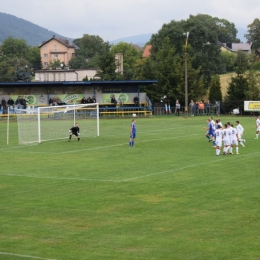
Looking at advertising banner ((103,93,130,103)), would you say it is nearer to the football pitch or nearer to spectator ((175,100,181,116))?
spectator ((175,100,181,116))

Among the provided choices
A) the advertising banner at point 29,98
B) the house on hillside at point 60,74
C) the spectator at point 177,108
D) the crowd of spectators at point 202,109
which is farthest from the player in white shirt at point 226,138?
the house on hillside at point 60,74

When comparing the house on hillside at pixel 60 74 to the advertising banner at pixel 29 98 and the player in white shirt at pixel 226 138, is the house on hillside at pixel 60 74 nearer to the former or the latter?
the advertising banner at pixel 29 98

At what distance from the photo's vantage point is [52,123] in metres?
44.4

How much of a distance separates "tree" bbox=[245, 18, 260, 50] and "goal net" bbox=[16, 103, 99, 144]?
374 feet

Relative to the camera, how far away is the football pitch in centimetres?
1498

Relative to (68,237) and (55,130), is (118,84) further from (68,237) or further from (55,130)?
(68,237)

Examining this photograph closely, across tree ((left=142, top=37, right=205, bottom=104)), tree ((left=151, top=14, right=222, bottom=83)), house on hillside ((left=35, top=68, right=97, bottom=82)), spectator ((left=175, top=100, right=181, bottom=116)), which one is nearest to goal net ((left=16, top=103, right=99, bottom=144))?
spectator ((left=175, top=100, right=181, bottom=116))

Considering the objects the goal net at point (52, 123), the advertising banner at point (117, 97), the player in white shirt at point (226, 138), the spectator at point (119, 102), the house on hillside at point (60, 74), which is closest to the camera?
the player in white shirt at point (226, 138)

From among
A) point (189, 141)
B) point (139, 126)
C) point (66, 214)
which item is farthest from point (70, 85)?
point (66, 214)

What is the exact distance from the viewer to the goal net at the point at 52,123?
42750mm

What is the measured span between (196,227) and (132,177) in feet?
30.3

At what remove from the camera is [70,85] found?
7244 centimetres

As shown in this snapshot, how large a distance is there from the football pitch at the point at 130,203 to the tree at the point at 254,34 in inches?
4877

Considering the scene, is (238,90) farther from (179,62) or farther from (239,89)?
(179,62)
